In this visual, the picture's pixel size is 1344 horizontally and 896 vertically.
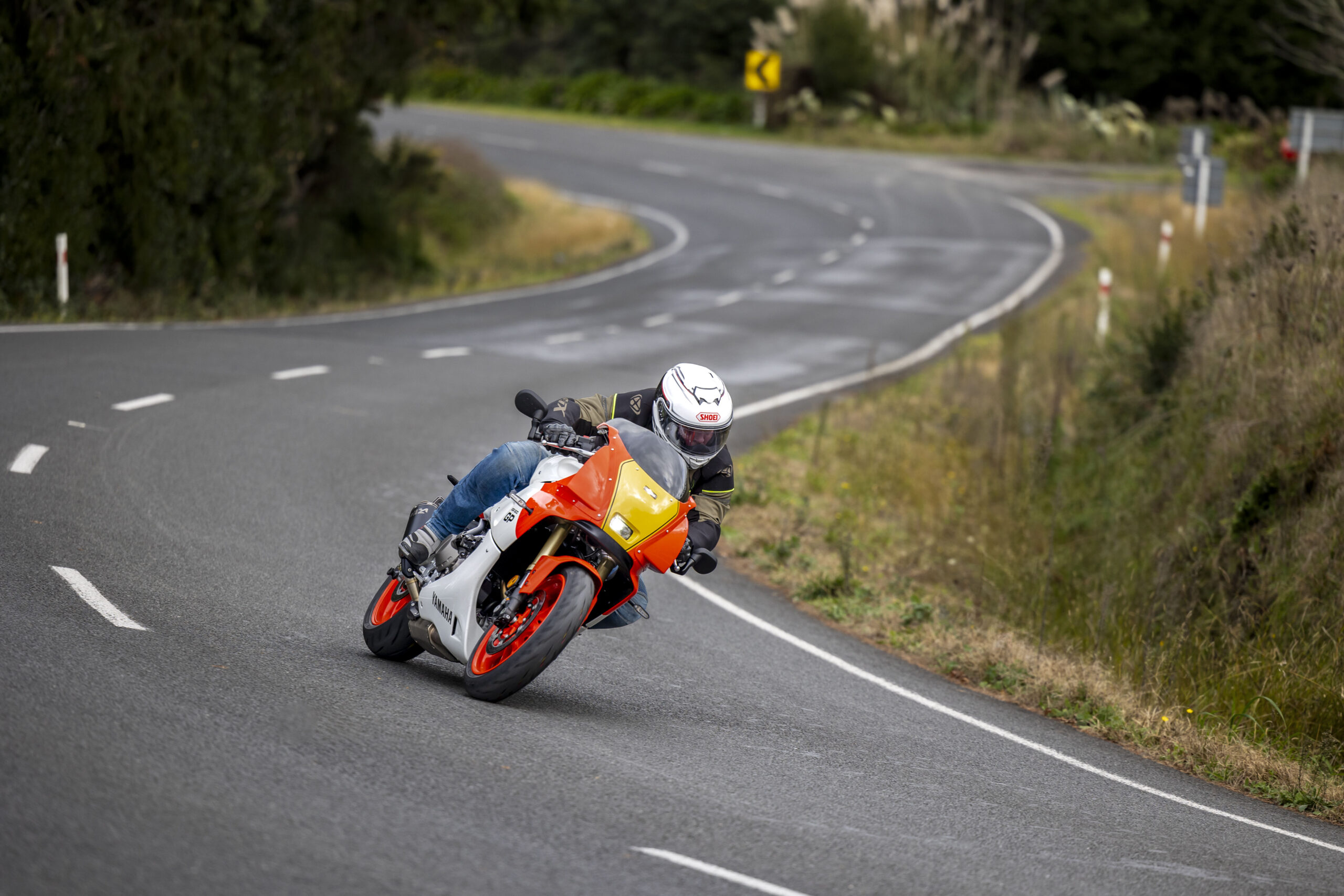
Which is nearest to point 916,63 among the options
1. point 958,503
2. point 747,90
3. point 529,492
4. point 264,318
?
point 747,90

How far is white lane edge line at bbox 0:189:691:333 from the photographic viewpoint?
18.3m

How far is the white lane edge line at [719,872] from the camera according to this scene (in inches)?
203

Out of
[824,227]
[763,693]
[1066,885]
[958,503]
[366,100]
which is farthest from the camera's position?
[824,227]

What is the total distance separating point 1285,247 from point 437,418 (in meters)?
8.14

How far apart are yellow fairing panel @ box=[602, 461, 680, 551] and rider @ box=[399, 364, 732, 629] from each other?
1.00ft

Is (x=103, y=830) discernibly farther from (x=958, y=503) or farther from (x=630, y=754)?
(x=958, y=503)

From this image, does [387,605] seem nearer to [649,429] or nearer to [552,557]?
[552,557]

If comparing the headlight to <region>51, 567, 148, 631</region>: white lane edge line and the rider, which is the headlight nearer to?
the rider

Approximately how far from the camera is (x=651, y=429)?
7262 mm

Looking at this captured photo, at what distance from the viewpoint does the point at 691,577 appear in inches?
433

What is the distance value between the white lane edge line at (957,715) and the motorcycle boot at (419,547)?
9.83 ft

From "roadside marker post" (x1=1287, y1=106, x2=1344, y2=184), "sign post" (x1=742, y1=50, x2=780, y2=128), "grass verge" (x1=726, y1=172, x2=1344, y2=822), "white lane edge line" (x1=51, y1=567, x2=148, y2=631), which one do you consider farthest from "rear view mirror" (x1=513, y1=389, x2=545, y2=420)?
"sign post" (x1=742, y1=50, x2=780, y2=128)

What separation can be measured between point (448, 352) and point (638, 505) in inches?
535

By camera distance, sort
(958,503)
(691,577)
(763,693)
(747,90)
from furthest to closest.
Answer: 1. (747,90)
2. (958,503)
3. (691,577)
4. (763,693)
